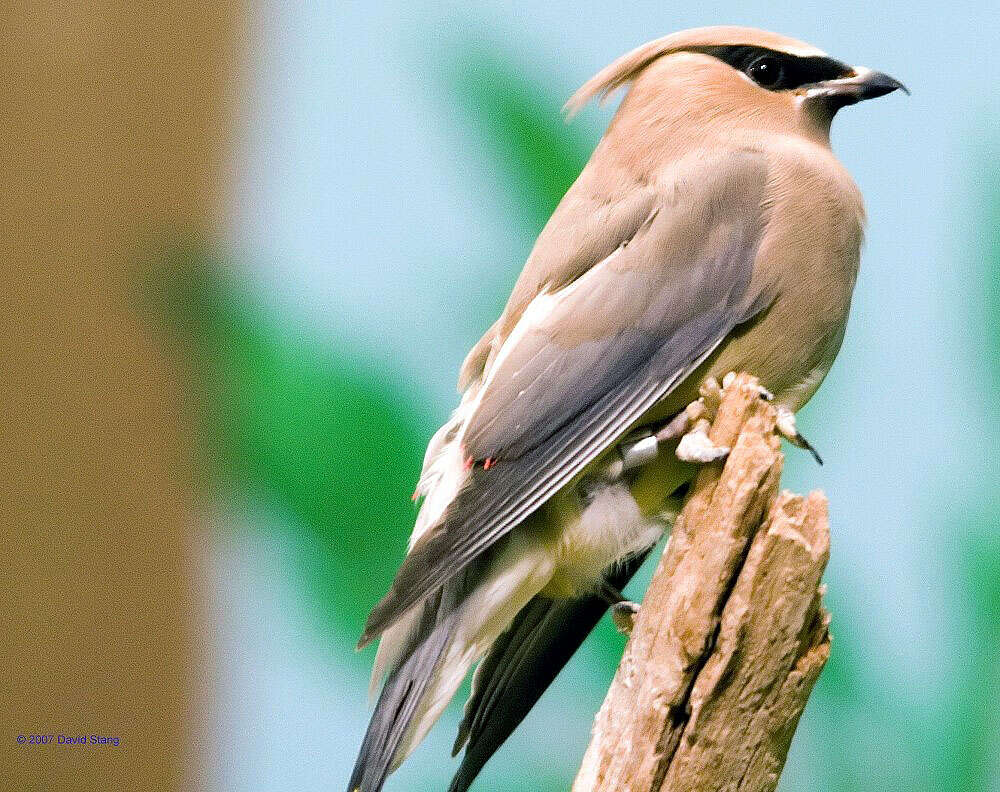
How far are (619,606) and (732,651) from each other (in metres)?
0.70

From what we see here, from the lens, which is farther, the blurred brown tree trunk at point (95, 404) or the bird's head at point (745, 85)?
the blurred brown tree trunk at point (95, 404)

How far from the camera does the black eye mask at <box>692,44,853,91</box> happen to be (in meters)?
2.96

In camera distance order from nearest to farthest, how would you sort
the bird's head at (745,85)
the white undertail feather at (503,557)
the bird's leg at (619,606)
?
the white undertail feather at (503,557) < the bird's leg at (619,606) < the bird's head at (745,85)

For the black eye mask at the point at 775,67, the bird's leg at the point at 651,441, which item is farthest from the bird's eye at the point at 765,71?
the bird's leg at the point at 651,441

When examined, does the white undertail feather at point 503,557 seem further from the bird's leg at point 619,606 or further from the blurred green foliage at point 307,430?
the blurred green foliage at point 307,430

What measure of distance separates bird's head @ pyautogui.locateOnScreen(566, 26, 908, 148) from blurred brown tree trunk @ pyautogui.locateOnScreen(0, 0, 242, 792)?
1.66m

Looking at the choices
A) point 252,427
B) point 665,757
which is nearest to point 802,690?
point 665,757

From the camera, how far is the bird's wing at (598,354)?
246 cm

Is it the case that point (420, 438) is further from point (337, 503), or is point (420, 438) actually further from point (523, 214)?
point (523, 214)

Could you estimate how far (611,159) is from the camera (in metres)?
2.91

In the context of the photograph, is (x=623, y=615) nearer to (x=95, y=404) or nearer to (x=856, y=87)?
(x=856, y=87)

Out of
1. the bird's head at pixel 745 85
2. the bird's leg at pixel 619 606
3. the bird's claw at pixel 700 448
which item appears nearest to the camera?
the bird's claw at pixel 700 448

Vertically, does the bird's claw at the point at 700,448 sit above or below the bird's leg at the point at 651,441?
above

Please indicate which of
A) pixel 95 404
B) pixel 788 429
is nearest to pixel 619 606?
pixel 788 429
